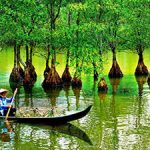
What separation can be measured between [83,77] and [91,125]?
27.1 m

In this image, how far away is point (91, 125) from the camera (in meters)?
29.5

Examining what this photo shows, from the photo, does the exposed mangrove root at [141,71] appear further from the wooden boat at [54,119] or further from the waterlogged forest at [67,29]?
the wooden boat at [54,119]

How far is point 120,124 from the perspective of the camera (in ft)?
97.6

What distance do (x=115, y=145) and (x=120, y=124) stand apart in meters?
5.17

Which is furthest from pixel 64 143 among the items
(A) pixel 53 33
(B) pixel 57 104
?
(A) pixel 53 33

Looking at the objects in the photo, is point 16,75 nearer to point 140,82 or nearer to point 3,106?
point 140,82

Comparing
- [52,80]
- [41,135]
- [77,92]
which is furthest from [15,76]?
[41,135]

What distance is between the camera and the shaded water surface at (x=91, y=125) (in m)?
25.1

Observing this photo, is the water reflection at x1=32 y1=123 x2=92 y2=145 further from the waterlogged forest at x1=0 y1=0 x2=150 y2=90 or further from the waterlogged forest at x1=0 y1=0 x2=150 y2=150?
the waterlogged forest at x1=0 y1=0 x2=150 y2=90

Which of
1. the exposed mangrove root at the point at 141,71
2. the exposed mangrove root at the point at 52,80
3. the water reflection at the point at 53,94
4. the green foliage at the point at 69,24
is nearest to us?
the water reflection at the point at 53,94

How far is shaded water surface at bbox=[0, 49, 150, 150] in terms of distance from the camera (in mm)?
25125

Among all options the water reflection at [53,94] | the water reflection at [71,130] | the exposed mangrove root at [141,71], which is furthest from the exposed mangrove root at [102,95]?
the exposed mangrove root at [141,71]

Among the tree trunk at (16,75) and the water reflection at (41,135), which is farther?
the tree trunk at (16,75)

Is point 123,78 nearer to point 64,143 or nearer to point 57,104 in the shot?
point 57,104
